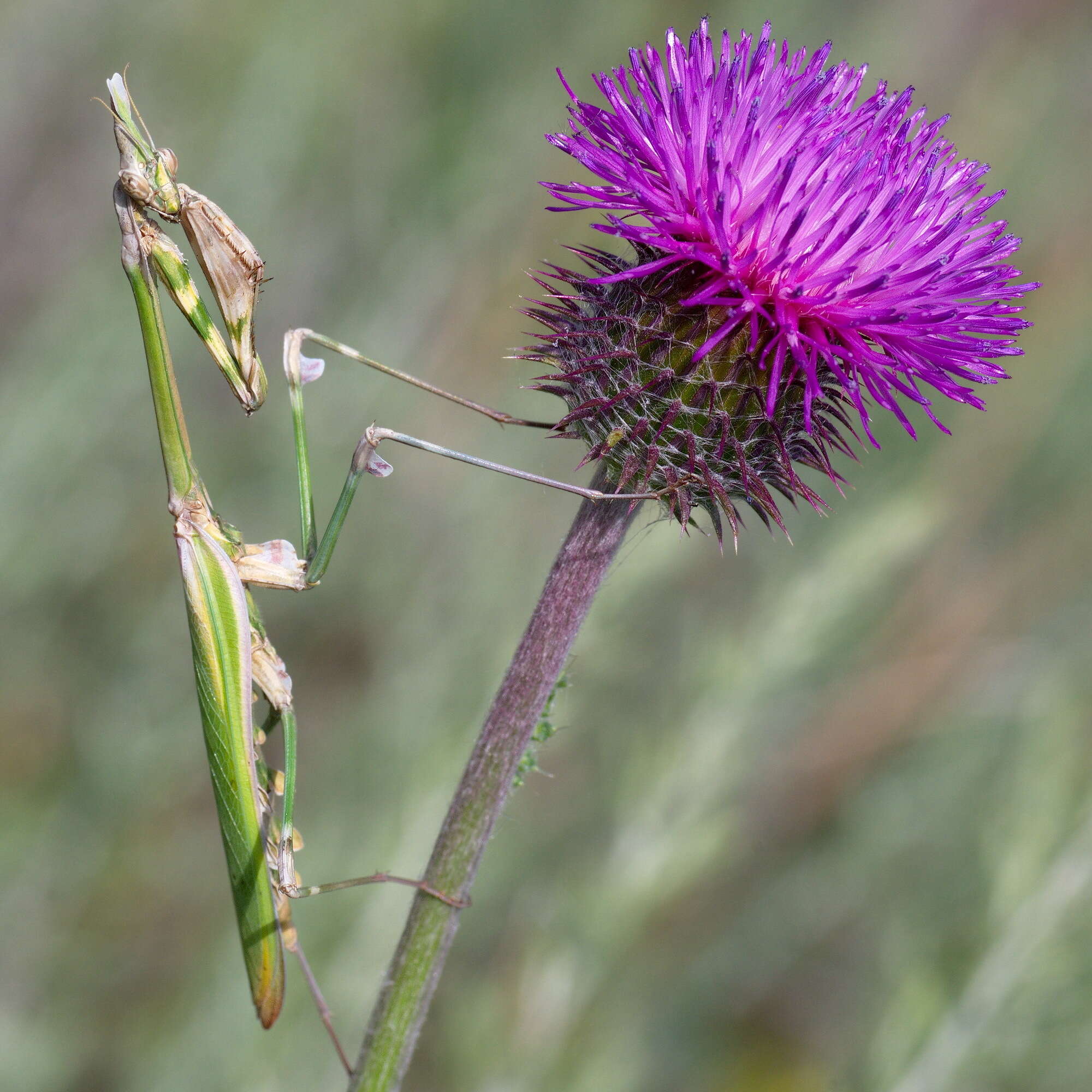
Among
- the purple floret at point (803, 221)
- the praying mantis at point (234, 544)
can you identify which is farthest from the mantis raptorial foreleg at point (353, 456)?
the purple floret at point (803, 221)

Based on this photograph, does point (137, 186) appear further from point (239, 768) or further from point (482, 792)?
point (482, 792)

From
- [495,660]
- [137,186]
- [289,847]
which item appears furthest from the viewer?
[495,660]

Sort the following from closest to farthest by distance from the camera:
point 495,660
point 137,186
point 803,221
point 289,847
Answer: point 803,221 < point 137,186 < point 289,847 < point 495,660

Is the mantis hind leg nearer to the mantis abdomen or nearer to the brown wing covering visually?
the mantis abdomen

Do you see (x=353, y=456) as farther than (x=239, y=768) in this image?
Yes

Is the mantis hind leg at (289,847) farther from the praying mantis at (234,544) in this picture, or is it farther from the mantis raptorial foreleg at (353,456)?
the mantis raptorial foreleg at (353,456)

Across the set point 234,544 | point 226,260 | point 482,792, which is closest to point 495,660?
point 234,544
